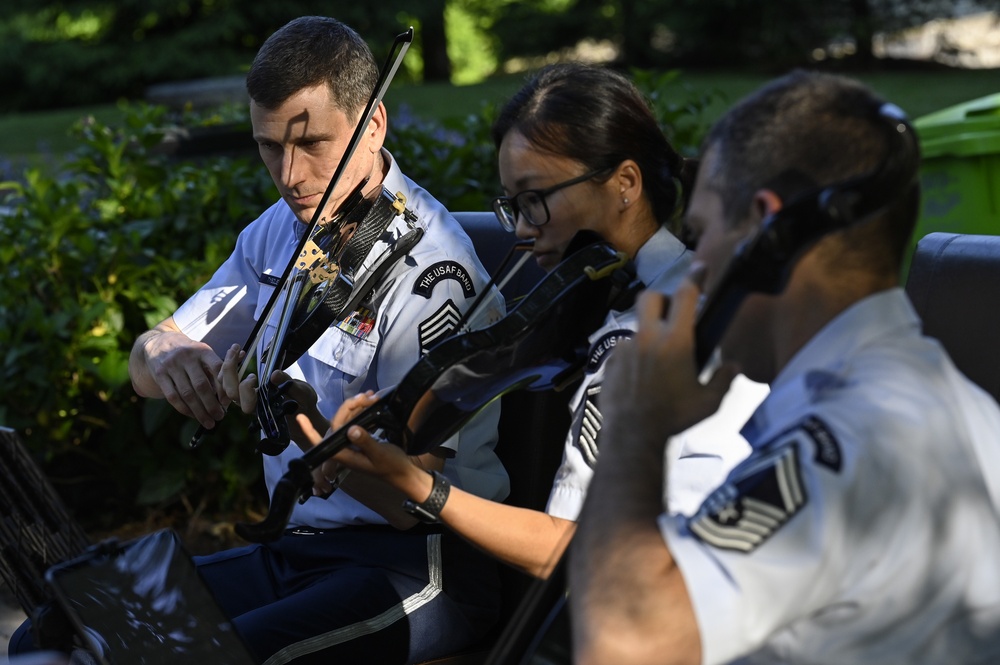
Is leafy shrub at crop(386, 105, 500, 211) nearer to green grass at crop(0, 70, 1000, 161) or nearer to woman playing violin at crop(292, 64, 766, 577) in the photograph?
woman playing violin at crop(292, 64, 766, 577)

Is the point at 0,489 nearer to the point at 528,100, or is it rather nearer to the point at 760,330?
the point at 528,100

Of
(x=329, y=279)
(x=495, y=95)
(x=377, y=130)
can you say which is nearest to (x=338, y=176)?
(x=329, y=279)

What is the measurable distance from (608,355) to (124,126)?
356cm

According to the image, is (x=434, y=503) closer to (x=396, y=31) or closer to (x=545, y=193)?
(x=545, y=193)

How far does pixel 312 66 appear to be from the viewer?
7.94 feet

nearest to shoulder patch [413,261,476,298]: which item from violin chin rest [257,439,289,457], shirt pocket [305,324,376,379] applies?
shirt pocket [305,324,376,379]

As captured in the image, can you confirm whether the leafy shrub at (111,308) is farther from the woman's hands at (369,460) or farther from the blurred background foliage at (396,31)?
the blurred background foliage at (396,31)

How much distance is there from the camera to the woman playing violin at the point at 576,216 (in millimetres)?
1797

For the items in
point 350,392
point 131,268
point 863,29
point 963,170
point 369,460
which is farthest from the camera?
point 863,29

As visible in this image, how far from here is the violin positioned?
1695 millimetres

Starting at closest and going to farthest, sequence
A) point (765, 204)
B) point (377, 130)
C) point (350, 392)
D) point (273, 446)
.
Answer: point (765, 204) → point (273, 446) → point (350, 392) → point (377, 130)

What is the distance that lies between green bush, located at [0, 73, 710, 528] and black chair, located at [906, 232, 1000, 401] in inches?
76.5

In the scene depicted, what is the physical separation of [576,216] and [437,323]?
388 mm

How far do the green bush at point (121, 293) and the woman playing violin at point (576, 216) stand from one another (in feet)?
6.22
